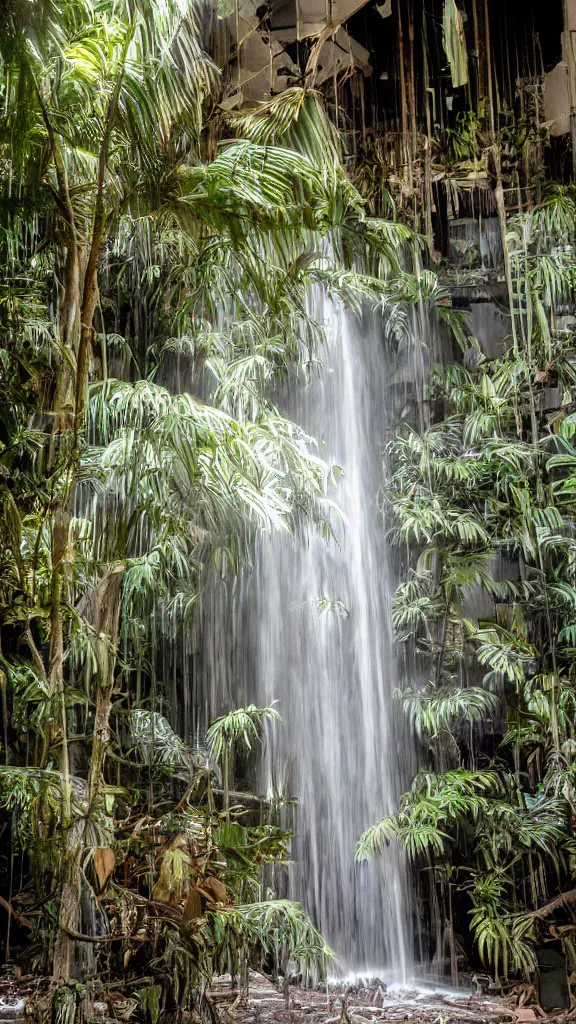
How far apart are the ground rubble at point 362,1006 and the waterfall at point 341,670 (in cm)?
45

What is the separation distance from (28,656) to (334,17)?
3373 mm

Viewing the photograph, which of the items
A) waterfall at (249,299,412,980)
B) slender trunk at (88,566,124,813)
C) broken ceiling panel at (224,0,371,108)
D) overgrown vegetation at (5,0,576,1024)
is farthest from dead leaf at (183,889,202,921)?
broken ceiling panel at (224,0,371,108)

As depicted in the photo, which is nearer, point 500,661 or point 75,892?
point 75,892

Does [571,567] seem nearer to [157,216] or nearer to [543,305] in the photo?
[543,305]

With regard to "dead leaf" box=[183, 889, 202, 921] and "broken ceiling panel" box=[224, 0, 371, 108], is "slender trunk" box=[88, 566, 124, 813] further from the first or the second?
"broken ceiling panel" box=[224, 0, 371, 108]

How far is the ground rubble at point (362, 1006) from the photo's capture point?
3.04 meters

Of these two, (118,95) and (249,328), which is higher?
(249,328)

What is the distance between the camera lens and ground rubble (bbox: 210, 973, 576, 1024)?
3037mm

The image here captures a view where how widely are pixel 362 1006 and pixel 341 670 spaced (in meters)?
1.60

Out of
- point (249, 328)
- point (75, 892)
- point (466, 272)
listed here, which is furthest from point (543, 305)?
point (75, 892)

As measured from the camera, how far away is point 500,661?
12.2 ft

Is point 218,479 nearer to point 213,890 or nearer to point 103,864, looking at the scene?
point 103,864

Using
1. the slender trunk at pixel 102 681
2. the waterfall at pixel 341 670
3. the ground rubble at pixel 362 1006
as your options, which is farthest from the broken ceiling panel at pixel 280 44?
the ground rubble at pixel 362 1006

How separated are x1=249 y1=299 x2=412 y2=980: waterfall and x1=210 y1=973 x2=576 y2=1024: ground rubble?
452 mm
